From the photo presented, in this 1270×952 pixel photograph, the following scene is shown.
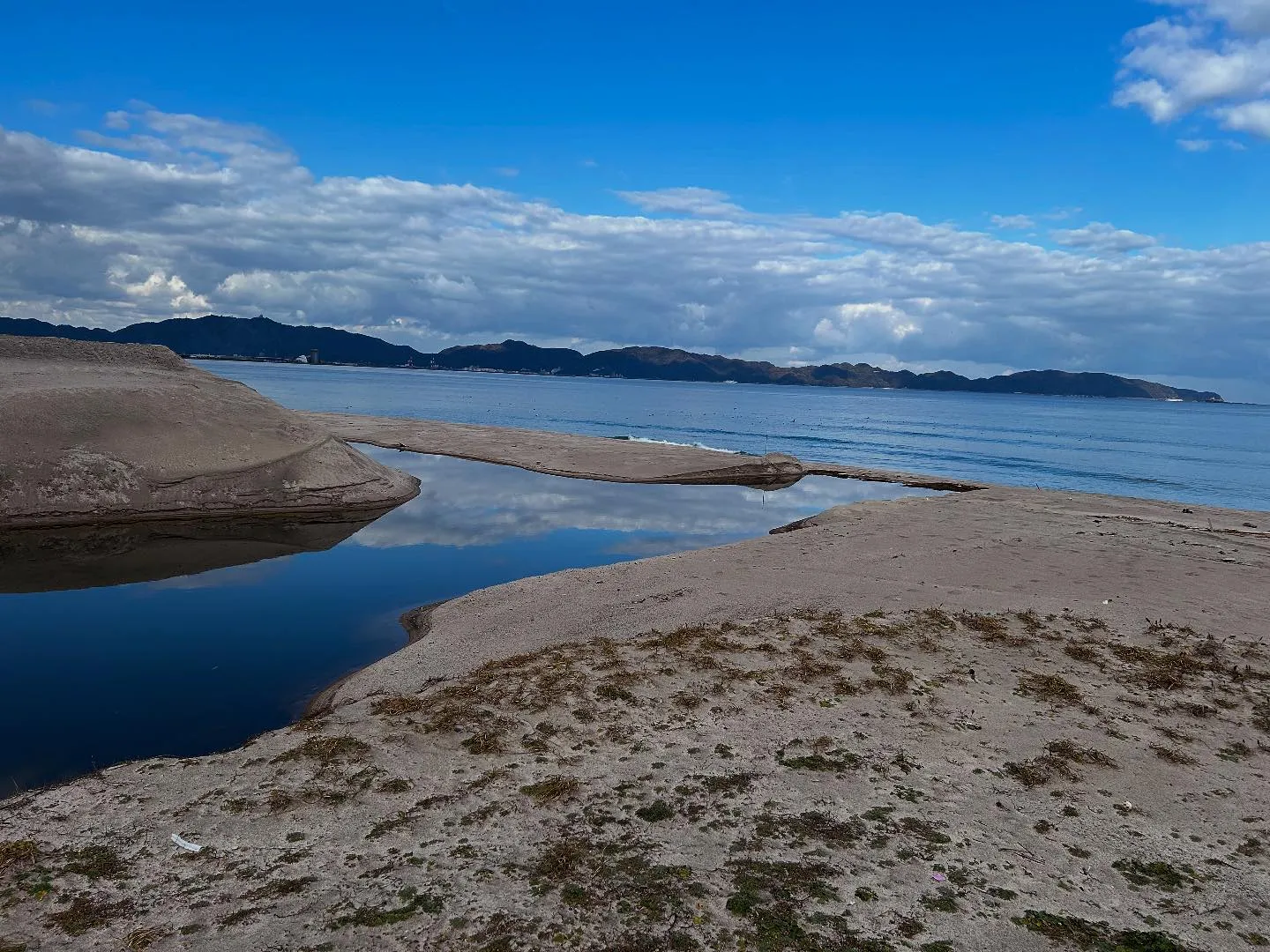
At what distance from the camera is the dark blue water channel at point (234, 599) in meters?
10.0

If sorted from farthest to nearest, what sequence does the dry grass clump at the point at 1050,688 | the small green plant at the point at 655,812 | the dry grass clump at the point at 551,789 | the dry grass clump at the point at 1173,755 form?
the dry grass clump at the point at 1050,688 → the dry grass clump at the point at 1173,755 → the dry grass clump at the point at 551,789 → the small green plant at the point at 655,812

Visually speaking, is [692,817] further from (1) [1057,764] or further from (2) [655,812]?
(1) [1057,764]

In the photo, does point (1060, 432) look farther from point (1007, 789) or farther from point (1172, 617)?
point (1007, 789)

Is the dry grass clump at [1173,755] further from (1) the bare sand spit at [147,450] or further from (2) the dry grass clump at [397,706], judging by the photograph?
(1) the bare sand spit at [147,450]

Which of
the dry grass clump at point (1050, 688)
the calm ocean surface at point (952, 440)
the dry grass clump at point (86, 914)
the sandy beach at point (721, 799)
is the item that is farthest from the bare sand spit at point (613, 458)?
the dry grass clump at point (86, 914)

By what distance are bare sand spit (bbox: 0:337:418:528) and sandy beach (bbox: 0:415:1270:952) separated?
47.2 feet

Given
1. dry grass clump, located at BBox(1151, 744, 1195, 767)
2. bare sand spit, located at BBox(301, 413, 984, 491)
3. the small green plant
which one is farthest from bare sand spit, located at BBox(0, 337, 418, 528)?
dry grass clump, located at BBox(1151, 744, 1195, 767)

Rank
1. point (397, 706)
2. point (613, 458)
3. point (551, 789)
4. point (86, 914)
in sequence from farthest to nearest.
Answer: point (613, 458) → point (397, 706) → point (551, 789) → point (86, 914)

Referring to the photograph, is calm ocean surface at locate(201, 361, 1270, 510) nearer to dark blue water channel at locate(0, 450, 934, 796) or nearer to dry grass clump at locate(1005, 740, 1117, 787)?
dark blue water channel at locate(0, 450, 934, 796)

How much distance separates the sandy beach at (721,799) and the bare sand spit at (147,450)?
1439 centimetres

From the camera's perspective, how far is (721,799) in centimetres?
727

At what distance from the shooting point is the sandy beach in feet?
18.0

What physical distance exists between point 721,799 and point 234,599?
12565 mm

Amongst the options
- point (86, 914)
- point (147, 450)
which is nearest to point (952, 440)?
point (147, 450)
